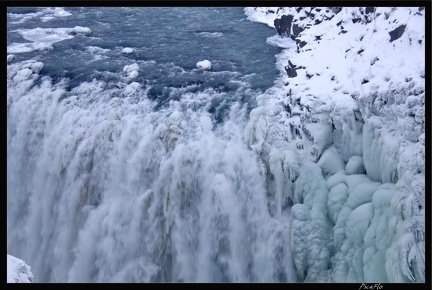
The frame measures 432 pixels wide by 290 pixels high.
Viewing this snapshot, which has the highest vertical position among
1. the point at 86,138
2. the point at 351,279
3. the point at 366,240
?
the point at 86,138

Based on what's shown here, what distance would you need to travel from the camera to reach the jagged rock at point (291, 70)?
1424 centimetres

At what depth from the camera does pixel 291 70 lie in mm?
Answer: 14523

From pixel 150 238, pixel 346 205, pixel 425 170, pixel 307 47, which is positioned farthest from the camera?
pixel 307 47

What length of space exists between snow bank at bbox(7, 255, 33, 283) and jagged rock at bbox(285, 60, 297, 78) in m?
10.0

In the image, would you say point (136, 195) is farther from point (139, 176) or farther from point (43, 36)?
point (43, 36)

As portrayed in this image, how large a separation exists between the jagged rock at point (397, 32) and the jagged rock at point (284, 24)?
703cm

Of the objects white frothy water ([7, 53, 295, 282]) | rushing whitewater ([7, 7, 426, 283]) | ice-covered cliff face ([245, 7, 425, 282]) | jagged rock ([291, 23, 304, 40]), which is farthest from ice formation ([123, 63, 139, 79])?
jagged rock ([291, 23, 304, 40])

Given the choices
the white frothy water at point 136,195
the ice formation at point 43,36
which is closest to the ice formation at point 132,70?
the white frothy water at point 136,195

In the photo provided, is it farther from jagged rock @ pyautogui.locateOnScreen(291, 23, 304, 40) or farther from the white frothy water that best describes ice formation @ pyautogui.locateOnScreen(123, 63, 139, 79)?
jagged rock @ pyautogui.locateOnScreen(291, 23, 304, 40)

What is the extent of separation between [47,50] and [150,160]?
8790mm

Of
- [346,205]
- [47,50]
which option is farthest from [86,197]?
[47,50]

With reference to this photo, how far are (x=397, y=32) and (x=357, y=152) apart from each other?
3.99m
